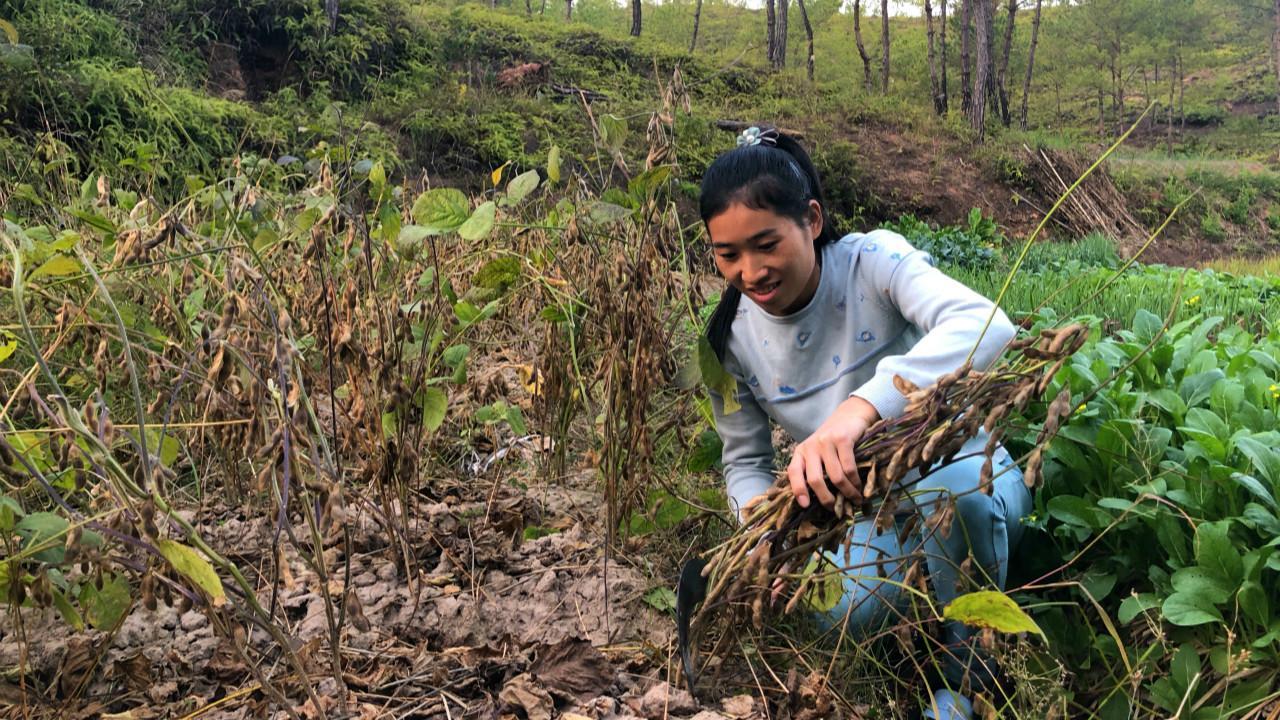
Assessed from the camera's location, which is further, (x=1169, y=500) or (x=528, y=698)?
(x=1169, y=500)

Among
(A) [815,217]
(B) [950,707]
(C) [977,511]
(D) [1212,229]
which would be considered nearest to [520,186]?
(A) [815,217]

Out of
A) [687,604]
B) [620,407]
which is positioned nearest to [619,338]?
[620,407]

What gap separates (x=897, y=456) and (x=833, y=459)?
0.41ft

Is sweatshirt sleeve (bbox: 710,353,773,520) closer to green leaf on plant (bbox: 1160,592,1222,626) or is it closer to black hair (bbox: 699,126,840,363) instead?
black hair (bbox: 699,126,840,363)

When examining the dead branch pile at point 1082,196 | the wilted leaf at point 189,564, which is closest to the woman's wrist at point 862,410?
the wilted leaf at point 189,564

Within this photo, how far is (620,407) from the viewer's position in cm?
180

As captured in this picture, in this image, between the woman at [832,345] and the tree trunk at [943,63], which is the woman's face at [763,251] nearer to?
the woman at [832,345]

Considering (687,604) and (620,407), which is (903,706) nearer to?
(687,604)

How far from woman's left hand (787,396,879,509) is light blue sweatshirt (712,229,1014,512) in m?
0.29

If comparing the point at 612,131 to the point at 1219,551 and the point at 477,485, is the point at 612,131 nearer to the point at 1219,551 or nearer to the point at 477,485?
the point at 477,485

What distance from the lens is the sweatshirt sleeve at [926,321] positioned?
137 centimetres

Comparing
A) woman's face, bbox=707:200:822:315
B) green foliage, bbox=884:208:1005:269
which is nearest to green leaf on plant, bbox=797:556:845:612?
woman's face, bbox=707:200:822:315

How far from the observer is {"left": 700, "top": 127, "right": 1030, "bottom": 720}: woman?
54.7 inches

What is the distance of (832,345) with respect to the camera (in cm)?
184
